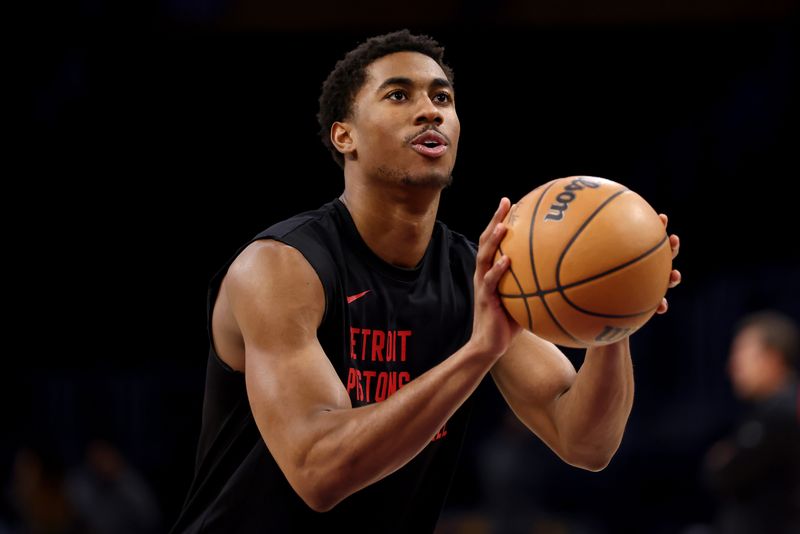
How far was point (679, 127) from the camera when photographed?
11.9m

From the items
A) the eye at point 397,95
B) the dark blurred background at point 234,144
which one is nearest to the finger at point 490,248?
the eye at point 397,95

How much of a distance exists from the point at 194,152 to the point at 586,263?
9581 millimetres

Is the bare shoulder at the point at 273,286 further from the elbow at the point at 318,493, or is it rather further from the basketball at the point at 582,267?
the basketball at the point at 582,267

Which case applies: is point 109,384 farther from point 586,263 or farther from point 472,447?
point 586,263

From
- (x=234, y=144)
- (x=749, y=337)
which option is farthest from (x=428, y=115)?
(x=234, y=144)

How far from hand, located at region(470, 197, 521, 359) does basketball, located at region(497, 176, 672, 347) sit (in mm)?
22

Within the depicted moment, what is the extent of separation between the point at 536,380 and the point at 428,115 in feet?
2.77

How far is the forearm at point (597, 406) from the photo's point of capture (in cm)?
285

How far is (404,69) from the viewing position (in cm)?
313

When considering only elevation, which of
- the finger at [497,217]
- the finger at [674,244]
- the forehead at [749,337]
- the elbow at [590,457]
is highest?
the finger at [497,217]

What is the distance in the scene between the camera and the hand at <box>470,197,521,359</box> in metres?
2.41

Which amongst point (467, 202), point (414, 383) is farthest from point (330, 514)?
point (467, 202)

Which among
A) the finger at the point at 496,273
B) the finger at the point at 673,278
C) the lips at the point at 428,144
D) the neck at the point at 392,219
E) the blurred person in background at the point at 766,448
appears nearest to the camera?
the finger at the point at 496,273

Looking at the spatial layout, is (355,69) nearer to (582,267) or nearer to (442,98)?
(442,98)
